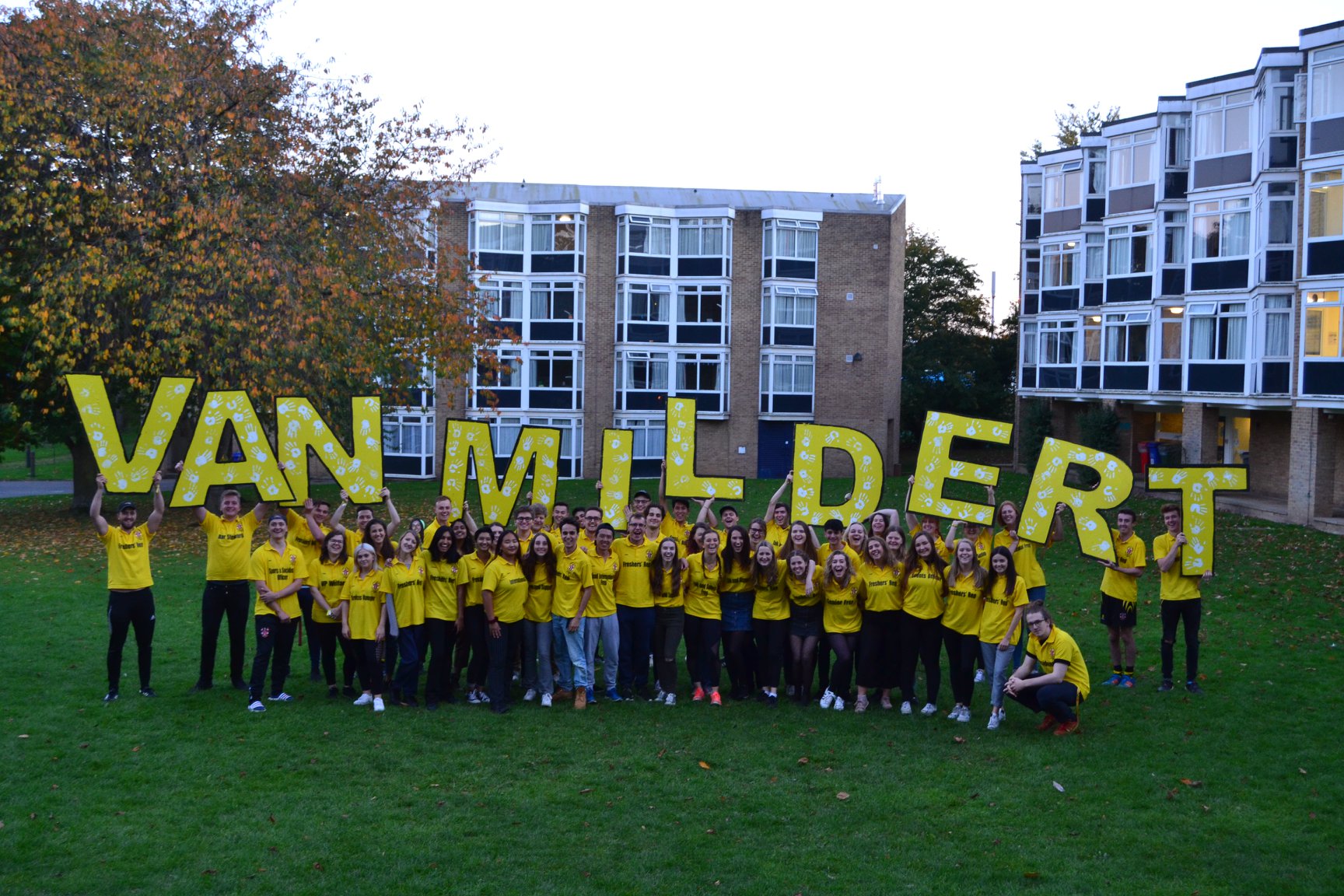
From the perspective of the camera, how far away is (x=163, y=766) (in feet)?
28.8

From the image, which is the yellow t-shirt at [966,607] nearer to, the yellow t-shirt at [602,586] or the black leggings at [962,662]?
the black leggings at [962,662]

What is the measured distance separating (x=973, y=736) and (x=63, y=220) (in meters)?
19.3

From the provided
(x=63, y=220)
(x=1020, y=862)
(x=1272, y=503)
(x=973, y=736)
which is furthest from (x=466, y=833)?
(x=1272, y=503)

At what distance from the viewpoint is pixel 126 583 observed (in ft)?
34.5

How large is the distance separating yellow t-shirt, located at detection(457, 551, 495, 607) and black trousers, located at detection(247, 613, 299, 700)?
71.0 inches

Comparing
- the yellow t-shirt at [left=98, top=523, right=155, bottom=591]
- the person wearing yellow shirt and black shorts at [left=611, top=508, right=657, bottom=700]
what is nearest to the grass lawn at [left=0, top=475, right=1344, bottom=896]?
the person wearing yellow shirt and black shorts at [left=611, top=508, right=657, bottom=700]

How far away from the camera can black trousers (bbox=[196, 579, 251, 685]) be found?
10938 mm

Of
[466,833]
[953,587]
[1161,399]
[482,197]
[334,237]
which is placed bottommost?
[466,833]

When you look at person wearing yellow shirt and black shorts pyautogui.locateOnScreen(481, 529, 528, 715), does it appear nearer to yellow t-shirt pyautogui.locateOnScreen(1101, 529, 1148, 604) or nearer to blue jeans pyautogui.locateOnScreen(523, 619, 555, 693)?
blue jeans pyautogui.locateOnScreen(523, 619, 555, 693)

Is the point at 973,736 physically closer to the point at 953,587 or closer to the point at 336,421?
the point at 953,587

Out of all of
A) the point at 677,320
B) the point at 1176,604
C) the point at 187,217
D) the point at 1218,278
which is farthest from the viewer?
the point at 677,320

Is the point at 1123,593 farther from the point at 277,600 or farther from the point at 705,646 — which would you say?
the point at 277,600

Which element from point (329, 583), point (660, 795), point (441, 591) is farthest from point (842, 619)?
point (329, 583)

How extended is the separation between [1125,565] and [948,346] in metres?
40.8
